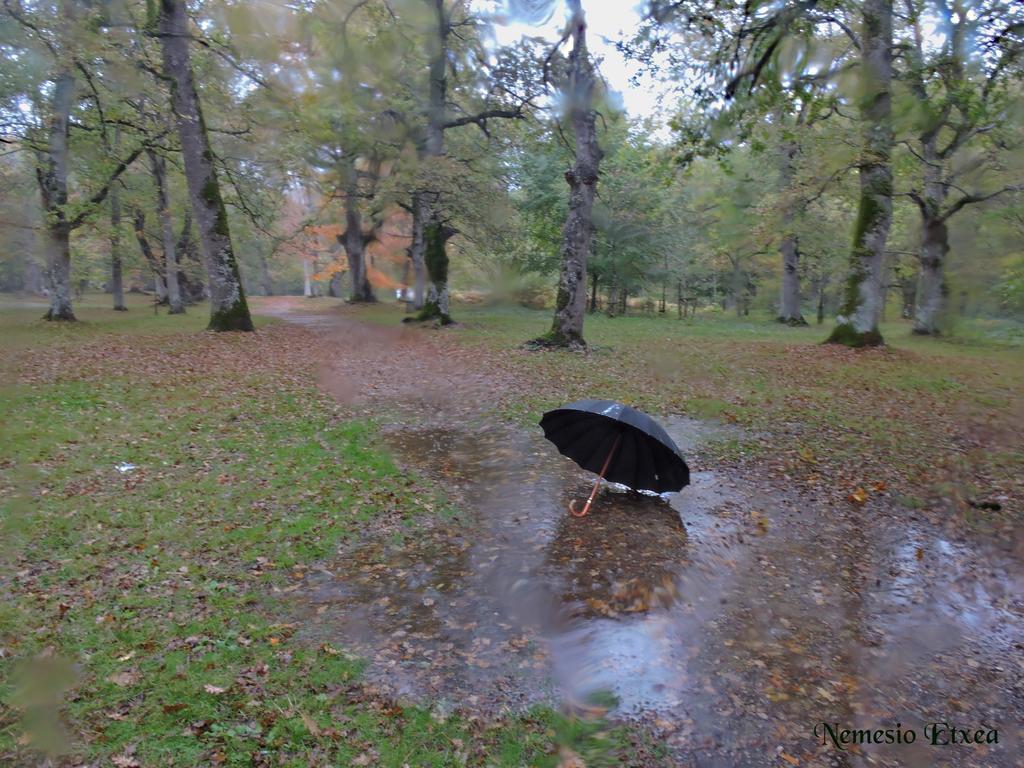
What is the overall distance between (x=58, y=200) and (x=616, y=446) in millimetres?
20713

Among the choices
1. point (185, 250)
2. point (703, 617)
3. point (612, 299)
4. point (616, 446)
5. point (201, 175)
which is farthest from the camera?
point (612, 299)

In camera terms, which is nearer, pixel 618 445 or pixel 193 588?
pixel 193 588

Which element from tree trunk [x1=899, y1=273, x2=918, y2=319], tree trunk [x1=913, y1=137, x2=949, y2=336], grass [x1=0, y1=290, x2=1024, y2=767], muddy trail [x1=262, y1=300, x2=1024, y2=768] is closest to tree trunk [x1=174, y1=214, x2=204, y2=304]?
grass [x1=0, y1=290, x2=1024, y2=767]

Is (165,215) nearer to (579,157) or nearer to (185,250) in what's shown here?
(185,250)

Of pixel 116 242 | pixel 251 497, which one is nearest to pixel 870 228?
pixel 251 497

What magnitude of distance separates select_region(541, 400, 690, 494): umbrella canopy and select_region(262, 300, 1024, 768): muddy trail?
1.48 ft

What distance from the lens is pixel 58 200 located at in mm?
18797

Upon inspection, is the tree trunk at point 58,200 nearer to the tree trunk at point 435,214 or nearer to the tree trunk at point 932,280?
the tree trunk at point 435,214

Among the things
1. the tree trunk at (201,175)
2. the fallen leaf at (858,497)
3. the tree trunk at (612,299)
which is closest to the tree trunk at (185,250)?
the tree trunk at (201,175)

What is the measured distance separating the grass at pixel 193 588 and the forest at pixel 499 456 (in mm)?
29

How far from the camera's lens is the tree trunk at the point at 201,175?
15.2 metres

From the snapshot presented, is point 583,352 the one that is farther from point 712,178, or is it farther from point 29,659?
point 712,178

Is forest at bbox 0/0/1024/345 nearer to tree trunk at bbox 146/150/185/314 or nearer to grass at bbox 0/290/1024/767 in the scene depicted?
tree trunk at bbox 146/150/185/314

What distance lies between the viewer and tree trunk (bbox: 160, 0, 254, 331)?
15.2 m
